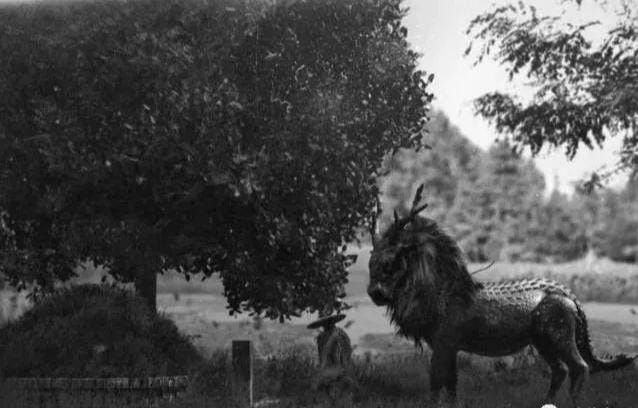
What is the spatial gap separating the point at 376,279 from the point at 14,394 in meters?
5.21

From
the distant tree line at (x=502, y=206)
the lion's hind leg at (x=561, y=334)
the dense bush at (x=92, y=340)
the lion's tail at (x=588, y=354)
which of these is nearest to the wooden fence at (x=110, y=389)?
the dense bush at (x=92, y=340)

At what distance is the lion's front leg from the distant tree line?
1475 inches

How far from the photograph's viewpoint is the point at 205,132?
569 inches

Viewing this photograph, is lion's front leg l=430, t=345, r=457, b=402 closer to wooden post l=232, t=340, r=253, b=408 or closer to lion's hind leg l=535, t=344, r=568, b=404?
lion's hind leg l=535, t=344, r=568, b=404

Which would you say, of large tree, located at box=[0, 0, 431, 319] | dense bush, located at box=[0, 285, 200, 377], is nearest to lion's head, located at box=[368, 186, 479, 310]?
large tree, located at box=[0, 0, 431, 319]

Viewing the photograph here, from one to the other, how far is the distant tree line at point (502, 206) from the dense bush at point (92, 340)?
35.4 meters

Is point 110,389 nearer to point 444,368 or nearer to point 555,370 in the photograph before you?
point 444,368

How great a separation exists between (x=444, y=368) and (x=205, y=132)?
5.36 meters

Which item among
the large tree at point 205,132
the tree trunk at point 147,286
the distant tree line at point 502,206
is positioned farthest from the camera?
the distant tree line at point 502,206

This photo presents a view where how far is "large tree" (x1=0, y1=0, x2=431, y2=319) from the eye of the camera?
14.7 meters

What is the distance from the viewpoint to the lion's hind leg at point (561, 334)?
12.0 metres

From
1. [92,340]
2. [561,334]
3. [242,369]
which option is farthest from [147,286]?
[561,334]

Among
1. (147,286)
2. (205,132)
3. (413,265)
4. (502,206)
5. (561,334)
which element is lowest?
(561,334)

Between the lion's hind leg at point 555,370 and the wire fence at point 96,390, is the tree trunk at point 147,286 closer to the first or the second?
the wire fence at point 96,390
